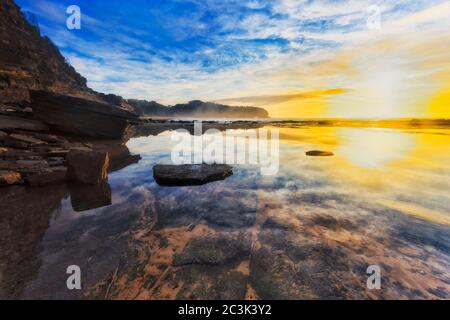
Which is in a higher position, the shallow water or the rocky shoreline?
the rocky shoreline

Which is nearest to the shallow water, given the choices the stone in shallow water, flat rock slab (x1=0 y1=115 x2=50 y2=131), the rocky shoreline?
the stone in shallow water

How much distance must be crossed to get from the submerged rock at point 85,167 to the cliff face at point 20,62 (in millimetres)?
25215

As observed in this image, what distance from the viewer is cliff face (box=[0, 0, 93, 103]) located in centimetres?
3053

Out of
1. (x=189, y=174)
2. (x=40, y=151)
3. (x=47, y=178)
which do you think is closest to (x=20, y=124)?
(x=40, y=151)

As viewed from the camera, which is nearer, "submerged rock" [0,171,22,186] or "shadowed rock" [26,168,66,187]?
"submerged rock" [0,171,22,186]

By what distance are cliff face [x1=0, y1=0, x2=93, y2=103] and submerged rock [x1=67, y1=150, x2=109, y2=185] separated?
82.7 ft

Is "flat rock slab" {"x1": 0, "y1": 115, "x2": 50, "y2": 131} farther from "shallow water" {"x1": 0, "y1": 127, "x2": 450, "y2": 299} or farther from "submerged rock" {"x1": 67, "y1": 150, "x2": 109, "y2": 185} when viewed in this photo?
"shallow water" {"x1": 0, "y1": 127, "x2": 450, "y2": 299}

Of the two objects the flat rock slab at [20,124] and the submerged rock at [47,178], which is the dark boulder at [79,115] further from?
the submerged rock at [47,178]

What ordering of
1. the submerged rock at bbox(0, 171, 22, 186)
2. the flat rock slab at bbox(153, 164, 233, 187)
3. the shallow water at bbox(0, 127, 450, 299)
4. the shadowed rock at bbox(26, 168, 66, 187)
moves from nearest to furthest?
the shallow water at bbox(0, 127, 450, 299) < the submerged rock at bbox(0, 171, 22, 186) < the shadowed rock at bbox(26, 168, 66, 187) < the flat rock slab at bbox(153, 164, 233, 187)

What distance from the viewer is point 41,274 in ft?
10.2
